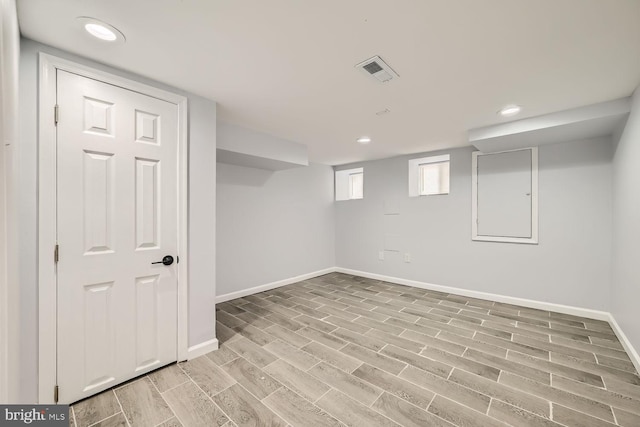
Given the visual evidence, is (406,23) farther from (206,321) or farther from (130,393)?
(130,393)

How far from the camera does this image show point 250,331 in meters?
2.84

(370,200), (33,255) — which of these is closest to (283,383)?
(33,255)

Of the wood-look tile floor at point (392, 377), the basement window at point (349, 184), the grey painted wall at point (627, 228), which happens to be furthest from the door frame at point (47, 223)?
the basement window at point (349, 184)

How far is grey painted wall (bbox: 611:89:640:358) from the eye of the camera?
2.13 m

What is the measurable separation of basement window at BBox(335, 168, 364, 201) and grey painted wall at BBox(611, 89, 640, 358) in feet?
12.3

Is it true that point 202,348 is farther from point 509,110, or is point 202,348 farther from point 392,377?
point 509,110

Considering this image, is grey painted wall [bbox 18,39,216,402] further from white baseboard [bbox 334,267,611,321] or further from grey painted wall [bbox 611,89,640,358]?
grey painted wall [bbox 611,89,640,358]

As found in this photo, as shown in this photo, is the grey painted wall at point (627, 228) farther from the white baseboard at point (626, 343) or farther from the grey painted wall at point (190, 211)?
the grey painted wall at point (190, 211)

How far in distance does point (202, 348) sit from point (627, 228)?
13.4ft

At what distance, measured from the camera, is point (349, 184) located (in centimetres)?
596

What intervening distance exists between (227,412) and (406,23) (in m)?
2.64

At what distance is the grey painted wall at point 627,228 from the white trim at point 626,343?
0.19 ft

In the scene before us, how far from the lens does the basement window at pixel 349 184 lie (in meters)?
5.80

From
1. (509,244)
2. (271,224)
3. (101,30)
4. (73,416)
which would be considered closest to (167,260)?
(73,416)
